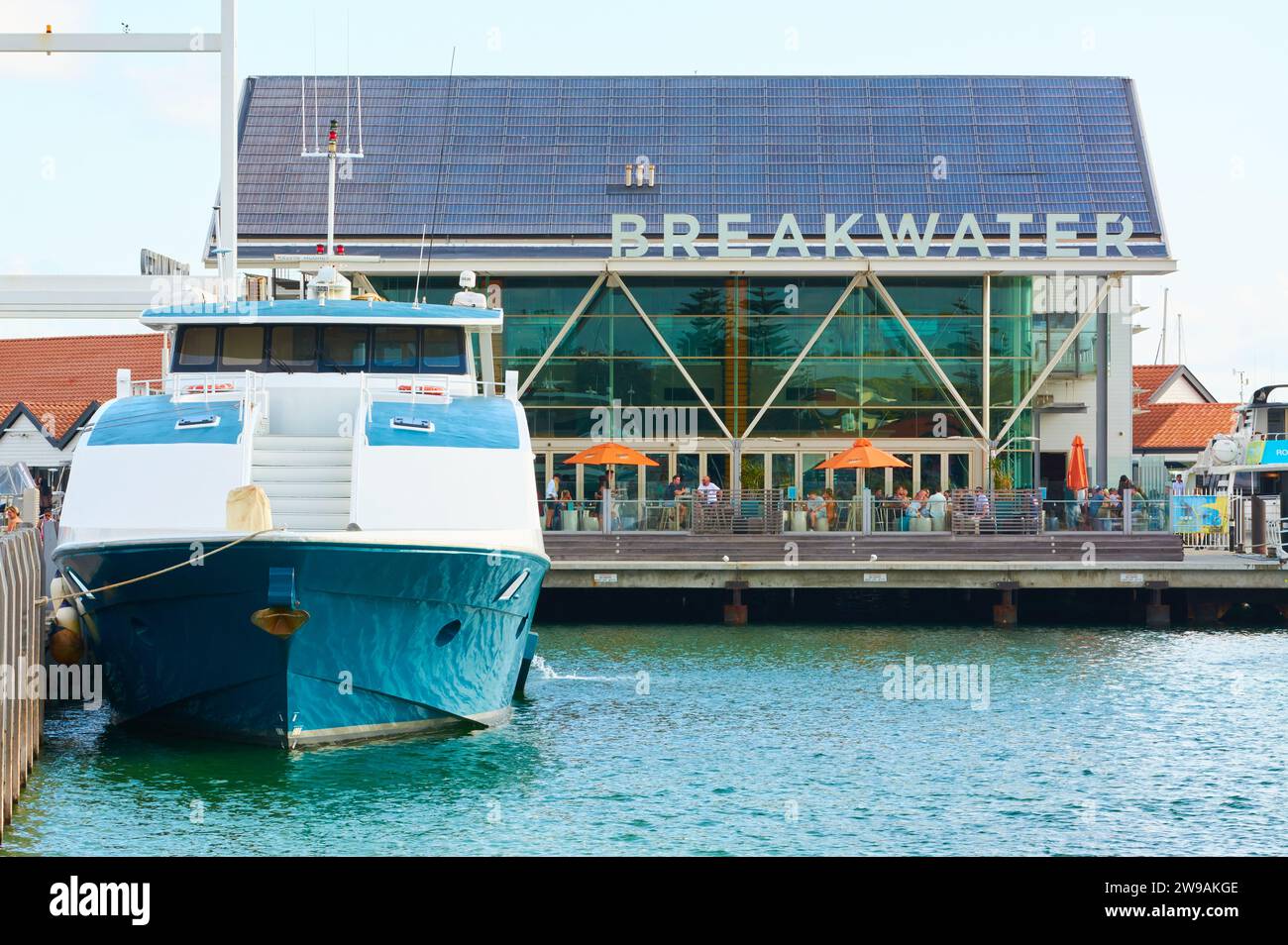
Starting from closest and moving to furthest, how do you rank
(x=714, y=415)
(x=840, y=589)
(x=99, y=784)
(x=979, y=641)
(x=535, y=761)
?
(x=99, y=784), (x=535, y=761), (x=979, y=641), (x=840, y=589), (x=714, y=415)

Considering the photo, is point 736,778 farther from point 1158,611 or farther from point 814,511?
point 1158,611

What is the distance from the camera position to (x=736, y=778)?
17.7 metres

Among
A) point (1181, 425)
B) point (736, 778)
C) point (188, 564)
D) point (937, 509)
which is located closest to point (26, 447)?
point (937, 509)

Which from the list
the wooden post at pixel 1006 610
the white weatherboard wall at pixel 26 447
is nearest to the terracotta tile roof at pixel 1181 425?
the wooden post at pixel 1006 610

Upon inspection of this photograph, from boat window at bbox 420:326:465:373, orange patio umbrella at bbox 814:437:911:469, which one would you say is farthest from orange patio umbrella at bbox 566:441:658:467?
boat window at bbox 420:326:465:373

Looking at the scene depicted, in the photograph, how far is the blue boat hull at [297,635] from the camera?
1711cm

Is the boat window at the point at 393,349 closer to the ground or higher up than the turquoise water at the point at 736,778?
higher up

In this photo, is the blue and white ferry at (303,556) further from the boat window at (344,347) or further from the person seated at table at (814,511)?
the person seated at table at (814,511)

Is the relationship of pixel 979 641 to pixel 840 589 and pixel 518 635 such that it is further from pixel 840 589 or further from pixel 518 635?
pixel 518 635

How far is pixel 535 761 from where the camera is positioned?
18.4m

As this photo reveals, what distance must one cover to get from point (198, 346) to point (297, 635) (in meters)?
5.72

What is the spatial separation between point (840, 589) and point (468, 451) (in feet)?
59.8

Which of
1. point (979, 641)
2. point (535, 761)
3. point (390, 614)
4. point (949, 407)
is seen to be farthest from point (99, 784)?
point (949, 407)

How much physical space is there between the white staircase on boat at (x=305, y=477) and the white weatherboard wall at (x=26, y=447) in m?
31.9
